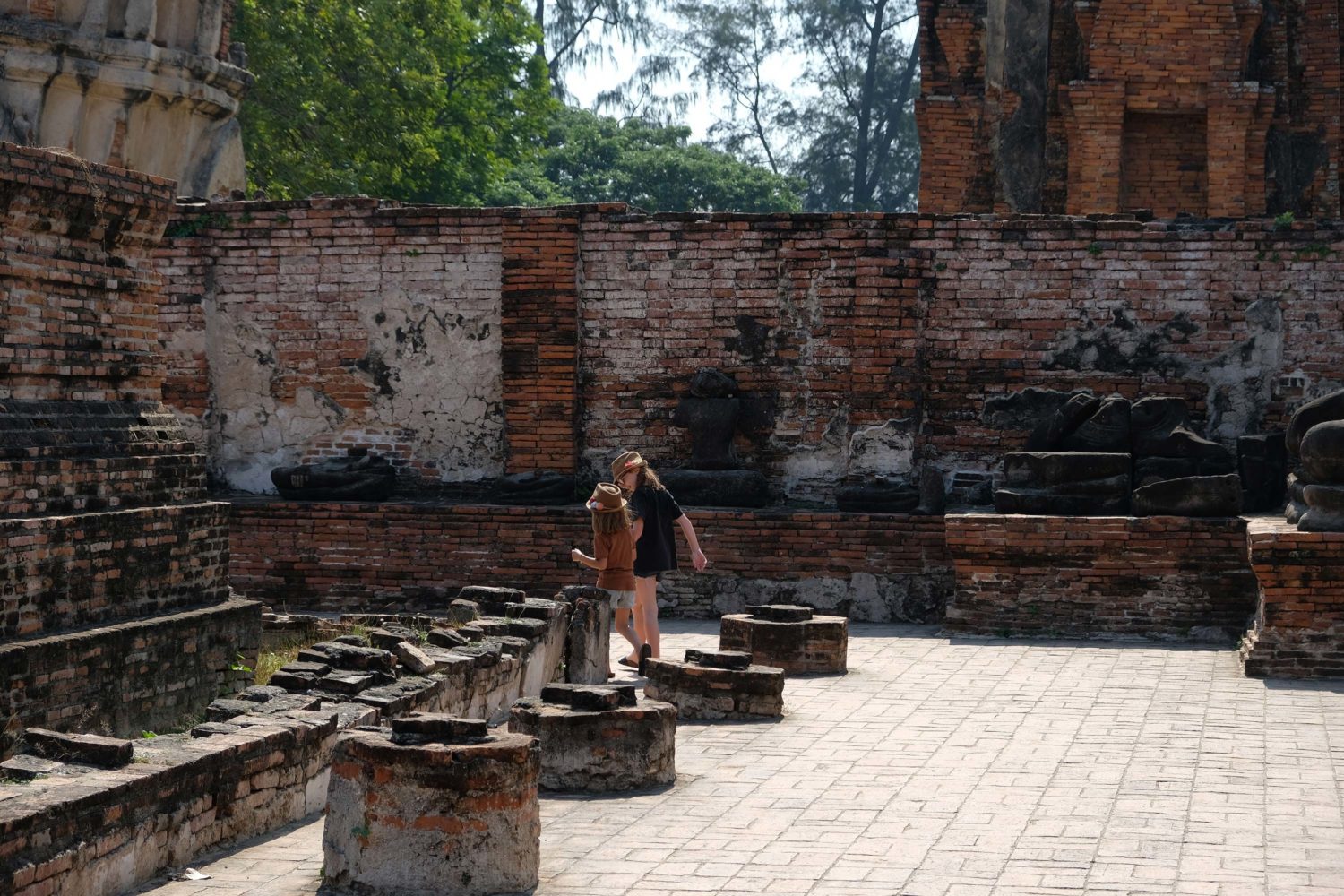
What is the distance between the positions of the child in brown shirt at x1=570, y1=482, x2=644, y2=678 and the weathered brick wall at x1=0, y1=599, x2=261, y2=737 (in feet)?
6.56

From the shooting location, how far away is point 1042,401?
12984 mm

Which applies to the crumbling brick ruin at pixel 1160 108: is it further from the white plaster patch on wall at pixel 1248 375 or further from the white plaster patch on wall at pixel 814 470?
the white plaster patch on wall at pixel 814 470

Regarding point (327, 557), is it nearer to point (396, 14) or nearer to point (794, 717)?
point (794, 717)

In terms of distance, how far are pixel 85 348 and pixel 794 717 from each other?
3.88m

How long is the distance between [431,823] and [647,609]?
4.81 m

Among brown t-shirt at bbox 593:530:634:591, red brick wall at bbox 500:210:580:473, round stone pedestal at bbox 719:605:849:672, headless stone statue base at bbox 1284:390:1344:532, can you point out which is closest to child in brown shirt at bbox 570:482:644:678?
brown t-shirt at bbox 593:530:634:591

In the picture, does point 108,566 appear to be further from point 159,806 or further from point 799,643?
point 799,643

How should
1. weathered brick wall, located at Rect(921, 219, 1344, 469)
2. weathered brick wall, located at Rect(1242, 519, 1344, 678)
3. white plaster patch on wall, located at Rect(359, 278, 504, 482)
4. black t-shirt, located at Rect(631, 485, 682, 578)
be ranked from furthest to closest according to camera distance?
white plaster patch on wall, located at Rect(359, 278, 504, 482), weathered brick wall, located at Rect(921, 219, 1344, 469), black t-shirt, located at Rect(631, 485, 682, 578), weathered brick wall, located at Rect(1242, 519, 1344, 678)

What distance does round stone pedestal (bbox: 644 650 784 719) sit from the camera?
8.67 meters

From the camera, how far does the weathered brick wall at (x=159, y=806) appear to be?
16.4 feet

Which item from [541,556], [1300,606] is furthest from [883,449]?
[1300,606]

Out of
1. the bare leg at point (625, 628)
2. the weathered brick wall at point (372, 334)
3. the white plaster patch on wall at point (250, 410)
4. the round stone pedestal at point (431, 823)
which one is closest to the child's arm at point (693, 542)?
the bare leg at point (625, 628)

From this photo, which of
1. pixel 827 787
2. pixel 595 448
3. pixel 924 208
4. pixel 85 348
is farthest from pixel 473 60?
pixel 827 787

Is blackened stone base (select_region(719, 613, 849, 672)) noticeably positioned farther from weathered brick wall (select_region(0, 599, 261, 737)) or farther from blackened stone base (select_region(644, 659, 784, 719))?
weathered brick wall (select_region(0, 599, 261, 737))
